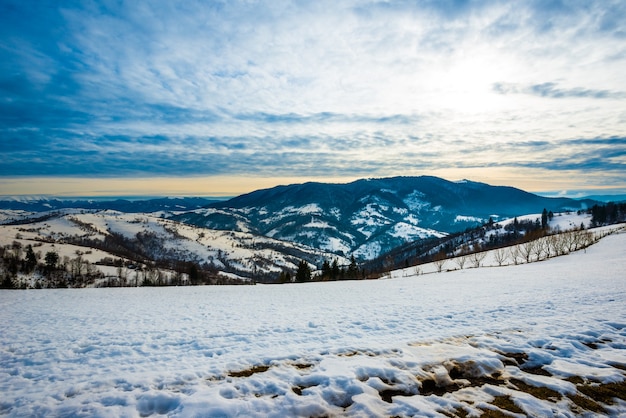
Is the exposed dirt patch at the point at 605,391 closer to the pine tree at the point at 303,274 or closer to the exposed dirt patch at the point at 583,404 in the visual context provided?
the exposed dirt patch at the point at 583,404

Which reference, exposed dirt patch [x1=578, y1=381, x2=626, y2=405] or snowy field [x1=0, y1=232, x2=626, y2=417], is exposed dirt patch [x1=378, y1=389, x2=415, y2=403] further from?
exposed dirt patch [x1=578, y1=381, x2=626, y2=405]

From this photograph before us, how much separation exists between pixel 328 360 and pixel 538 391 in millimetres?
5875

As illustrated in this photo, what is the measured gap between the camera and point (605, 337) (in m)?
12.0

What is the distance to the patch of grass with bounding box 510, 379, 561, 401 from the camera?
763cm

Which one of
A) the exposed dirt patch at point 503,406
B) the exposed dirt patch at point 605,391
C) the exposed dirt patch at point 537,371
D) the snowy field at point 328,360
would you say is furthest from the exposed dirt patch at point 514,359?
the exposed dirt patch at point 503,406

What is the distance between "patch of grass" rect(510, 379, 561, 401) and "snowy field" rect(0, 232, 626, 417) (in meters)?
0.03

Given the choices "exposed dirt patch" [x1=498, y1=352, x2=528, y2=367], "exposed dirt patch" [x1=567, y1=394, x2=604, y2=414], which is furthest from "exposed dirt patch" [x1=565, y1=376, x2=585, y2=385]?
"exposed dirt patch" [x1=498, y1=352, x2=528, y2=367]

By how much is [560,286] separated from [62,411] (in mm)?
31738

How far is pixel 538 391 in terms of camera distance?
7.95 meters

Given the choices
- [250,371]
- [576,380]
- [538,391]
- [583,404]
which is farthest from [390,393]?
[576,380]

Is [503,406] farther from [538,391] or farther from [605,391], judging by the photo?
[605,391]

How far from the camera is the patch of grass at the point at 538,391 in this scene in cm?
763

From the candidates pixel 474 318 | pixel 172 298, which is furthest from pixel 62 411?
pixel 172 298

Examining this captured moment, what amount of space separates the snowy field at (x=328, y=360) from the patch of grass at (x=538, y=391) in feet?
0.11
